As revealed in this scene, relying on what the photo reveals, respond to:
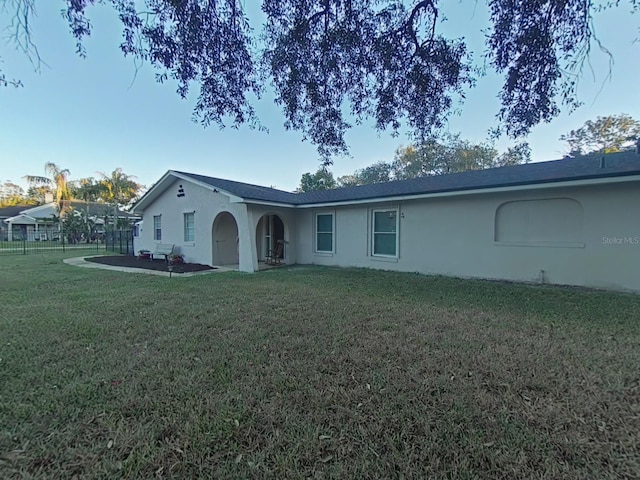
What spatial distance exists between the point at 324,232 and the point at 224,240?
443cm

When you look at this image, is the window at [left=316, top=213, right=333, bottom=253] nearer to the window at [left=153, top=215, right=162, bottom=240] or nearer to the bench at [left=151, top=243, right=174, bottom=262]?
the bench at [left=151, top=243, right=174, bottom=262]

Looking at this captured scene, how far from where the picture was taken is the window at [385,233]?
35.1 ft

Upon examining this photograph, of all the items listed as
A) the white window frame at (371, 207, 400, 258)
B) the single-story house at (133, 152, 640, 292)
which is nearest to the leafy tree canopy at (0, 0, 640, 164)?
the single-story house at (133, 152, 640, 292)

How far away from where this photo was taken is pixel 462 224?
922 cm

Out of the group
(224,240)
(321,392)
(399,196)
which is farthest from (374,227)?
(321,392)

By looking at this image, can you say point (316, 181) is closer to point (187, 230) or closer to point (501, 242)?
point (187, 230)

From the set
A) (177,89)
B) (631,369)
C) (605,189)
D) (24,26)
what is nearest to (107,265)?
(177,89)

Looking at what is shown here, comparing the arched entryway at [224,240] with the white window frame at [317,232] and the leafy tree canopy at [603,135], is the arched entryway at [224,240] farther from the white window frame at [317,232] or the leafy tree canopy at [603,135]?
the leafy tree canopy at [603,135]

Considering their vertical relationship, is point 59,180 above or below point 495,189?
above

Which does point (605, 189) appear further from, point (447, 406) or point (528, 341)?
point (447, 406)

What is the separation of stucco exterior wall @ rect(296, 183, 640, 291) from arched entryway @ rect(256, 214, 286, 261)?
311 cm

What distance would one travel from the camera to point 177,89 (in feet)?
19.6

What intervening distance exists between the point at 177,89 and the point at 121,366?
508cm

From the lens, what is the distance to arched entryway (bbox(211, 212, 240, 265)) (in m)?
12.7
